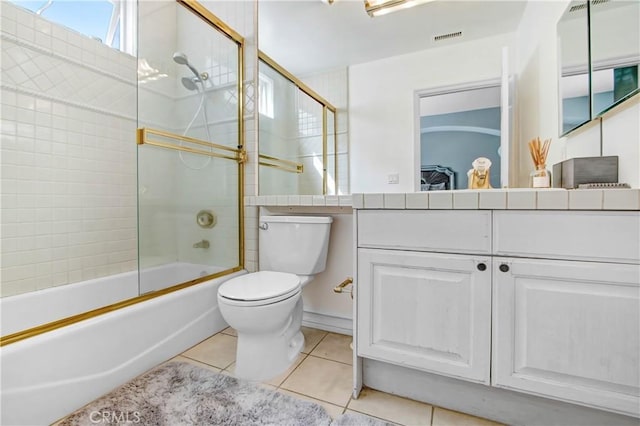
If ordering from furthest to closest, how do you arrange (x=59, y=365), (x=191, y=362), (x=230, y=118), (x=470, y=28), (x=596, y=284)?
1. (x=230, y=118)
2. (x=470, y=28)
3. (x=191, y=362)
4. (x=59, y=365)
5. (x=596, y=284)

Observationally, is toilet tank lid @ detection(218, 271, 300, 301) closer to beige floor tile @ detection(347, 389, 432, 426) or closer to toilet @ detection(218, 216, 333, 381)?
toilet @ detection(218, 216, 333, 381)

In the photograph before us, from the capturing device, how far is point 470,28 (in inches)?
65.4

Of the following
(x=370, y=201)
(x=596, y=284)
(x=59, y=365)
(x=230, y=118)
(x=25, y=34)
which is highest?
(x=25, y=34)

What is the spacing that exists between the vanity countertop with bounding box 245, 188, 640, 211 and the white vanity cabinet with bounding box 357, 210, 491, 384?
0.03 m

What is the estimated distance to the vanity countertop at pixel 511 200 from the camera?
2.49 ft

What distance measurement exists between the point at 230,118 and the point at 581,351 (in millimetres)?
2078

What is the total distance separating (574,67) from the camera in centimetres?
123

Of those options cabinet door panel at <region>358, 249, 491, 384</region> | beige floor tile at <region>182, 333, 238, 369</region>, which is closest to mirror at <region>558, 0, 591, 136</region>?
cabinet door panel at <region>358, 249, 491, 384</region>

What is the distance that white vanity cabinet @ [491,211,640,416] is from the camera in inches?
30.2

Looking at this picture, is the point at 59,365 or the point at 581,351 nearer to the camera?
the point at 581,351

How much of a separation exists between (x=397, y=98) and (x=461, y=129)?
456 mm

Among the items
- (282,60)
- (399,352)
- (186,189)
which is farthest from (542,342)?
(282,60)

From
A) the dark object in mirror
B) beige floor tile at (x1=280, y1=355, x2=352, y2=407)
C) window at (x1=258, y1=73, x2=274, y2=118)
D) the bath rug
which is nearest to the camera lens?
the bath rug

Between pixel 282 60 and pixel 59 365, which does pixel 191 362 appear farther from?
pixel 282 60
